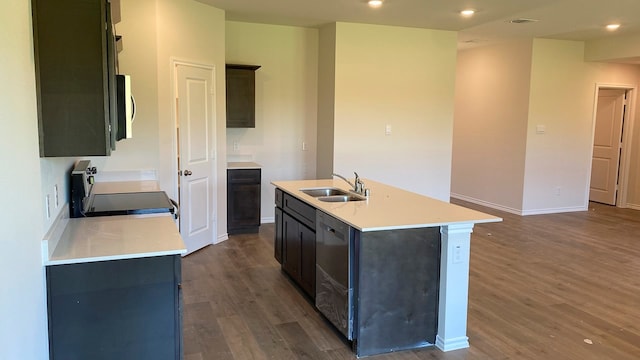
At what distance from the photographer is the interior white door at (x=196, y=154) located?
198 inches

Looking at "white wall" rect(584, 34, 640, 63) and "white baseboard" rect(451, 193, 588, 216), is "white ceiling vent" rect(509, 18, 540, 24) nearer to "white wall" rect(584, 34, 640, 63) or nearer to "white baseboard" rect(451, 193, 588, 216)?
"white wall" rect(584, 34, 640, 63)

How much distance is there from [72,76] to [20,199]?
2.22ft

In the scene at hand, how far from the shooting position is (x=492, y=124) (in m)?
8.08

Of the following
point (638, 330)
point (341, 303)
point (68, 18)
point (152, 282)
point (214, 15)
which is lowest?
point (638, 330)

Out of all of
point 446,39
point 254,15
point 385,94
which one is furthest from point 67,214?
point 446,39

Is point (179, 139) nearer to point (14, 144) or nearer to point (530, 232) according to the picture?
point (14, 144)

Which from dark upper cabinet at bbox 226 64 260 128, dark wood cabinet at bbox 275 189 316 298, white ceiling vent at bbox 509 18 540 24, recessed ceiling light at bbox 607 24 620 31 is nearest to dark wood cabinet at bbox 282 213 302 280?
dark wood cabinet at bbox 275 189 316 298

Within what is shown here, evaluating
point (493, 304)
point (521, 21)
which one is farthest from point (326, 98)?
point (493, 304)

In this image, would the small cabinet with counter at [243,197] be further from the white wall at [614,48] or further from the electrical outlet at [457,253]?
the white wall at [614,48]

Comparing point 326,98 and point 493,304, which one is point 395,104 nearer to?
point 326,98

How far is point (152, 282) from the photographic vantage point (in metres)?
2.34

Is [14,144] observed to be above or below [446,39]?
below

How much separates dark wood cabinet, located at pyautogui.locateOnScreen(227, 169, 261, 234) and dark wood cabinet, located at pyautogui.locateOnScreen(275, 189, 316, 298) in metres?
1.47

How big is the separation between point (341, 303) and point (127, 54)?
3.03 metres
